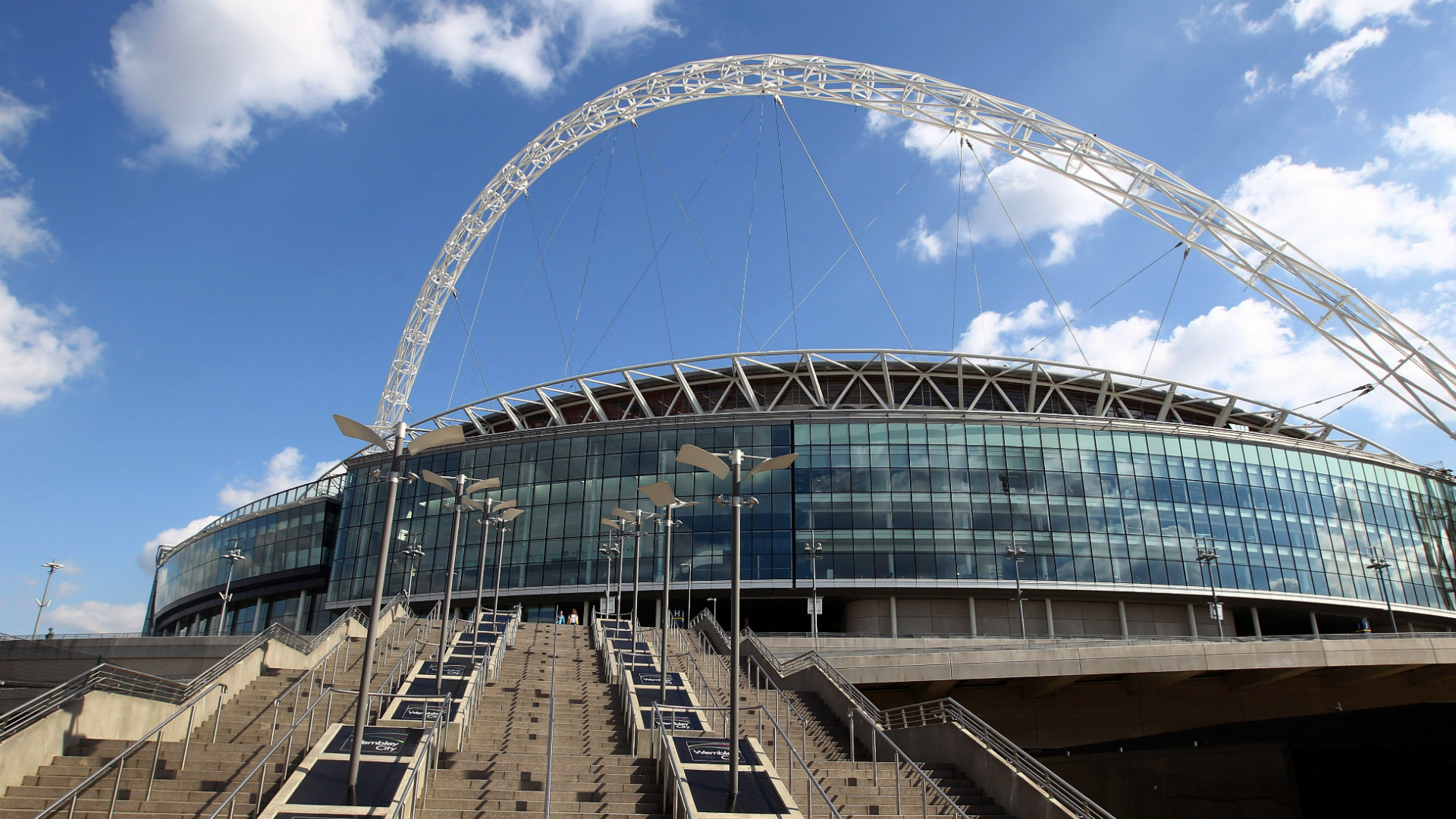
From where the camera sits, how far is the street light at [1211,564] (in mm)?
51447

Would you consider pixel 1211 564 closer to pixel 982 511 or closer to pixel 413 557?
pixel 982 511

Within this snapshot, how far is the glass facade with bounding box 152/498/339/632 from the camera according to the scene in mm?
72125

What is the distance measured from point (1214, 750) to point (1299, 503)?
3425cm

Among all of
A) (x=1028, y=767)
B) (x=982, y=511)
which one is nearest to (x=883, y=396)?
(x=982, y=511)

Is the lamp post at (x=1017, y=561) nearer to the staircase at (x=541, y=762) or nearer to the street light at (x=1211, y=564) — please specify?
the street light at (x=1211, y=564)

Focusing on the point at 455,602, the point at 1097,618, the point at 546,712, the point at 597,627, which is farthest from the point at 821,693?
the point at 455,602

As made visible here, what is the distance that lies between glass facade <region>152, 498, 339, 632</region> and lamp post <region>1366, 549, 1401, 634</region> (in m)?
74.5

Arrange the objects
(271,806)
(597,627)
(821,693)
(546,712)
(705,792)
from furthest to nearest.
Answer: (597,627) → (821,693) → (546,712) → (705,792) → (271,806)

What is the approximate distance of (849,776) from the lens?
17.4 m

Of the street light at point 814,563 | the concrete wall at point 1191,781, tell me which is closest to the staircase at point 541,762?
the concrete wall at point 1191,781

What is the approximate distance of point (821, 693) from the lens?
84.1 feet

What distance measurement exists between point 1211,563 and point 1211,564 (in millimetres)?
63

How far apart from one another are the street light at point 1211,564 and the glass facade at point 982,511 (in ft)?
1.35

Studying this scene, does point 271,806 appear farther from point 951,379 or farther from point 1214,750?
point 951,379
